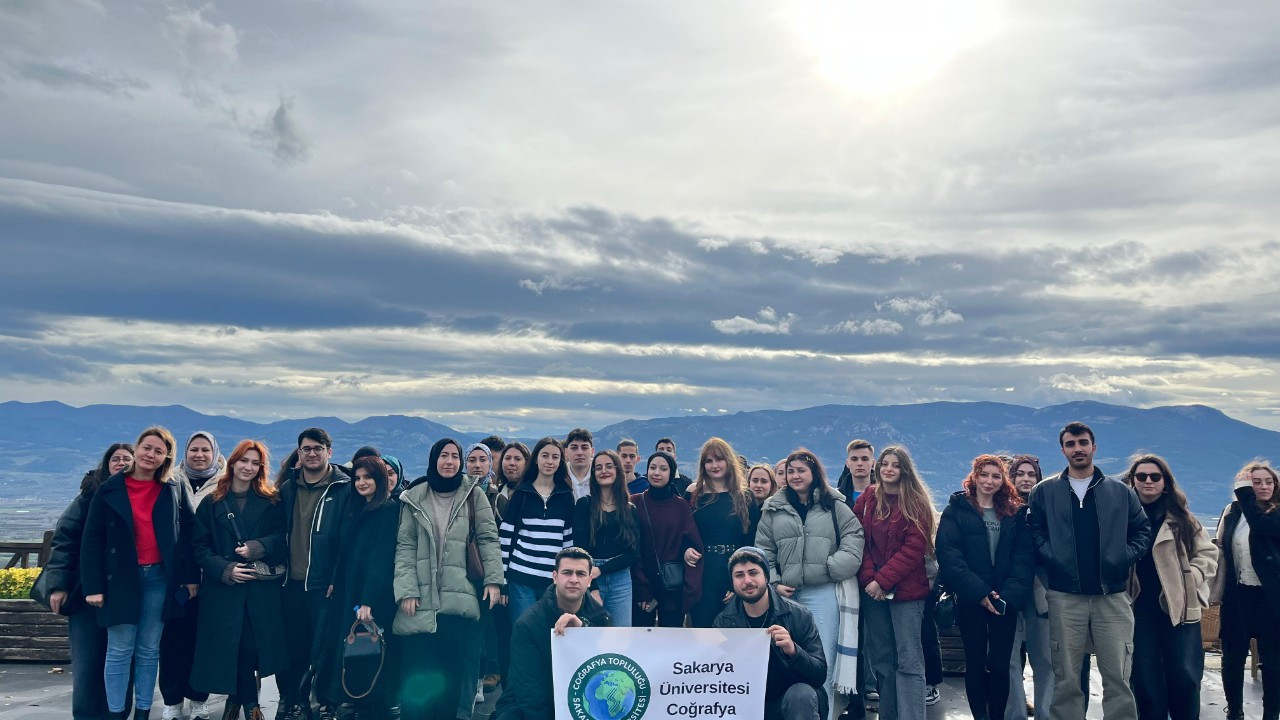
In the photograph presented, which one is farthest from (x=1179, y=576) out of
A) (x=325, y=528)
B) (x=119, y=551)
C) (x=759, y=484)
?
(x=119, y=551)

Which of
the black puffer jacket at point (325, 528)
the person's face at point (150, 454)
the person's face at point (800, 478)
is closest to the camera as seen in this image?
the person's face at point (150, 454)

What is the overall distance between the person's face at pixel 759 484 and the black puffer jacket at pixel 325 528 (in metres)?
3.81

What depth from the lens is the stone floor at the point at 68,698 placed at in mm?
8008

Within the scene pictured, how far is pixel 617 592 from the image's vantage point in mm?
7949

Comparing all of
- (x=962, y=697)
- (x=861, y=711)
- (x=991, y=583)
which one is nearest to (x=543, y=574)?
(x=861, y=711)

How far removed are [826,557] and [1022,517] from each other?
1769mm

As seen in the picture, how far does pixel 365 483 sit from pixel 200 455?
1595 millimetres

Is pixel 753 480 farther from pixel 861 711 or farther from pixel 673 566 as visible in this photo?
pixel 861 711

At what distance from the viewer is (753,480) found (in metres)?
8.30

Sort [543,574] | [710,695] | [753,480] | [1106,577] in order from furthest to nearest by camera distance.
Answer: [753,480], [543,574], [1106,577], [710,695]

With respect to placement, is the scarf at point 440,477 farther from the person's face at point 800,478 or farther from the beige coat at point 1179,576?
the beige coat at point 1179,576

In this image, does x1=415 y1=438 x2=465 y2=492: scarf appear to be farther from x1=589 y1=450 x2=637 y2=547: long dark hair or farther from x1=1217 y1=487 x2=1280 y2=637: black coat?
x1=1217 y1=487 x2=1280 y2=637: black coat

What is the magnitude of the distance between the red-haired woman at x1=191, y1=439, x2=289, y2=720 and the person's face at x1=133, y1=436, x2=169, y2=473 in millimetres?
519

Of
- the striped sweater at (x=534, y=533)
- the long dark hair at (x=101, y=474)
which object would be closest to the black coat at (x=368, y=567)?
the striped sweater at (x=534, y=533)
